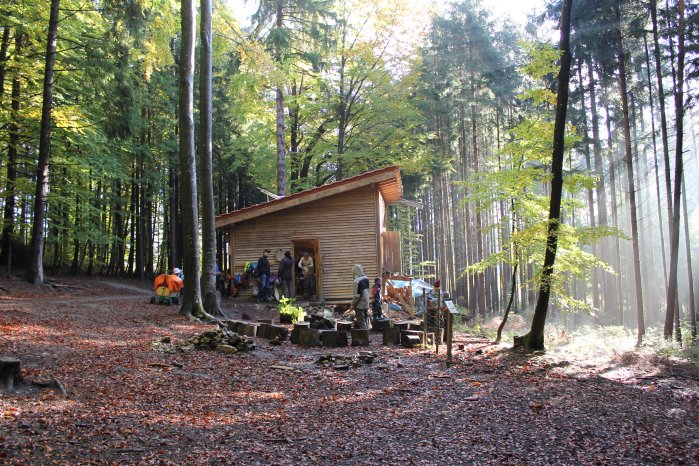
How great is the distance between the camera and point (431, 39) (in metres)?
27.0

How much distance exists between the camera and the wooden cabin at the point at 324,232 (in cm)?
1866

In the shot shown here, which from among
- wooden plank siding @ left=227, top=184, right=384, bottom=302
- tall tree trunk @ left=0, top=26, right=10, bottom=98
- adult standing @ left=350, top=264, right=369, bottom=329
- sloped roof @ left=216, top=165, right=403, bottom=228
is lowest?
adult standing @ left=350, top=264, right=369, bottom=329

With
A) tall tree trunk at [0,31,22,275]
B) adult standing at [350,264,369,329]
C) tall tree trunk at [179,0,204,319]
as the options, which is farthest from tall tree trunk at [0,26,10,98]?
adult standing at [350,264,369,329]

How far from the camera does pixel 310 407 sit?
5980mm

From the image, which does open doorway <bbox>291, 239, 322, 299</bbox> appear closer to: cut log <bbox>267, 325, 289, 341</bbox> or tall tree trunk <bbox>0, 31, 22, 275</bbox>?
cut log <bbox>267, 325, 289, 341</bbox>

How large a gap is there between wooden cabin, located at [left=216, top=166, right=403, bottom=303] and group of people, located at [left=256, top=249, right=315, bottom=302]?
34 cm

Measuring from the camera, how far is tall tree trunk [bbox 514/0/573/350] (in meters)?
10.6

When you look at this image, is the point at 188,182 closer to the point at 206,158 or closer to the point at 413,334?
the point at 206,158

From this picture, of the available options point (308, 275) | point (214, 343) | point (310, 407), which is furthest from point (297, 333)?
point (308, 275)

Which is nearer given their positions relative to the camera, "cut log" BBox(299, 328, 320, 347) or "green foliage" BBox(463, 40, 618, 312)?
"cut log" BBox(299, 328, 320, 347)

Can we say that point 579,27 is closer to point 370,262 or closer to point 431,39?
point 431,39

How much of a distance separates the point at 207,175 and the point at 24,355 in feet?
22.8

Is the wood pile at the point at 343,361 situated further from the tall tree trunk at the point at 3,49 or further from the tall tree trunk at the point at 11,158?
the tall tree trunk at the point at 3,49

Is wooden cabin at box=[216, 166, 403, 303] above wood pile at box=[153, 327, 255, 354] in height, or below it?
above
